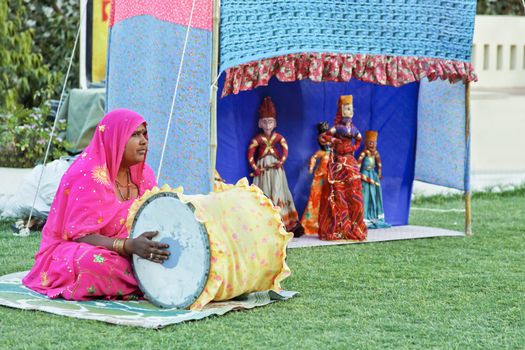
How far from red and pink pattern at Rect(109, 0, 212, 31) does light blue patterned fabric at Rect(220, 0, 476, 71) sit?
122 millimetres

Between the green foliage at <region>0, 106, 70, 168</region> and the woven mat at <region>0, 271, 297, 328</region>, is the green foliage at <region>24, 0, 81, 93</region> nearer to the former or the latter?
the green foliage at <region>0, 106, 70, 168</region>

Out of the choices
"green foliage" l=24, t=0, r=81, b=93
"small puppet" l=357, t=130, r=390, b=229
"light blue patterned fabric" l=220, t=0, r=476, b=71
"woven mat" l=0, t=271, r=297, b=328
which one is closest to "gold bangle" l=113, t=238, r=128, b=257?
"woven mat" l=0, t=271, r=297, b=328

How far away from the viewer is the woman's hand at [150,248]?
5719 millimetres

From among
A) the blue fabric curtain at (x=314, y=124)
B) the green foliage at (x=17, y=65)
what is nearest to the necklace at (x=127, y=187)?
the blue fabric curtain at (x=314, y=124)

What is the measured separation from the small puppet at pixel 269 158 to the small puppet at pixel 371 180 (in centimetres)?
77

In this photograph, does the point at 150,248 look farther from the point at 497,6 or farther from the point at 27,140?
the point at 497,6

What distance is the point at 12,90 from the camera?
1348 centimetres

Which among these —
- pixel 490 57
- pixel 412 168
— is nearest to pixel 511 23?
pixel 490 57

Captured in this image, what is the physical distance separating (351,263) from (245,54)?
1600mm

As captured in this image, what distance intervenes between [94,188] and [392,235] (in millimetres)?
3650

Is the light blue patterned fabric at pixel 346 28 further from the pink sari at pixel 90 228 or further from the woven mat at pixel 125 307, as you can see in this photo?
the woven mat at pixel 125 307

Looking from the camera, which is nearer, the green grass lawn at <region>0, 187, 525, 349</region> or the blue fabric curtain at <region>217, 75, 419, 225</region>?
the green grass lawn at <region>0, 187, 525, 349</region>

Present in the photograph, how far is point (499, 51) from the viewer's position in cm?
1427

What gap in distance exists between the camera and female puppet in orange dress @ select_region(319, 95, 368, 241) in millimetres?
8805
